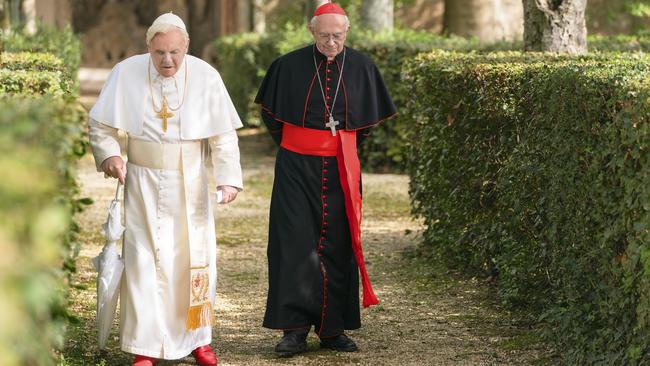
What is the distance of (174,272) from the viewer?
6.25m

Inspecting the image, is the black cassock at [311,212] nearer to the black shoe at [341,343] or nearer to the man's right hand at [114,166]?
the black shoe at [341,343]

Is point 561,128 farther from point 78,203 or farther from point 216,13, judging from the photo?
point 216,13

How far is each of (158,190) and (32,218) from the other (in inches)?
117

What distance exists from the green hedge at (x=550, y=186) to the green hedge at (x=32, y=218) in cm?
224

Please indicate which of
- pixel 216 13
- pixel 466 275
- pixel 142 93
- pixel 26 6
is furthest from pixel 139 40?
pixel 142 93

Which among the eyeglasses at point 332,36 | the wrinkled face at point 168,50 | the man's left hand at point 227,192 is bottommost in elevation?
the man's left hand at point 227,192

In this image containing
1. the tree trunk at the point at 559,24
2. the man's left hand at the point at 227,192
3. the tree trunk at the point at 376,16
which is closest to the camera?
the man's left hand at the point at 227,192

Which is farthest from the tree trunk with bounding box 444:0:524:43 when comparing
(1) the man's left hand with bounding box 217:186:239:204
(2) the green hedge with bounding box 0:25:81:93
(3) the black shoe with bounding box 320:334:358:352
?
(1) the man's left hand with bounding box 217:186:239:204

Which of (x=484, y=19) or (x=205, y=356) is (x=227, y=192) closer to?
(x=205, y=356)

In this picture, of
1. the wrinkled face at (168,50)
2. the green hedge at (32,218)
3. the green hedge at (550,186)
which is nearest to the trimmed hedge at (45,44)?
the green hedge at (550,186)

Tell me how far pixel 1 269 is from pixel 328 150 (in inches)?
162

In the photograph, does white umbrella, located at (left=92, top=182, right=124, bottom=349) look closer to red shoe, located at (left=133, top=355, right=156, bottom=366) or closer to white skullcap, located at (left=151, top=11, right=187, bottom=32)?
red shoe, located at (left=133, top=355, right=156, bottom=366)

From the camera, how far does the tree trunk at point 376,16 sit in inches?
668

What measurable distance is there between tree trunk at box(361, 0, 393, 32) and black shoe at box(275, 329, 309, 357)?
10.4m
